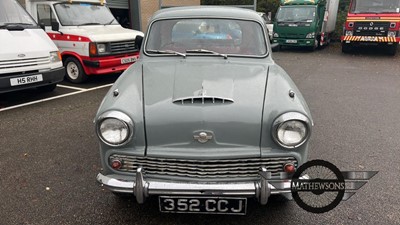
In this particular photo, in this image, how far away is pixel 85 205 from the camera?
3.13 m

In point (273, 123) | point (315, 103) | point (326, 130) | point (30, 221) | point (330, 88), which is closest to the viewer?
point (273, 123)

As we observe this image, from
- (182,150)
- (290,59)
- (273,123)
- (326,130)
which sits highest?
(273,123)

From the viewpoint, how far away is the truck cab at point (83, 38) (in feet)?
25.0

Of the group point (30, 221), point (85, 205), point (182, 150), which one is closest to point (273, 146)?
point (182, 150)

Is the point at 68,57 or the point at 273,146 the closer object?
Result: the point at 273,146

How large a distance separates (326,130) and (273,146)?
292 cm

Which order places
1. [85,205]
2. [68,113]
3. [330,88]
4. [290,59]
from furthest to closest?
[290,59] < [330,88] < [68,113] < [85,205]

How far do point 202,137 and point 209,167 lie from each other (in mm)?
234

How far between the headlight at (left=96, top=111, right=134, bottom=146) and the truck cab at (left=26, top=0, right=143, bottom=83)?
5425mm

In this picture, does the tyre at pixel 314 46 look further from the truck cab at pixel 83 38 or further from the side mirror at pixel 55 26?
the side mirror at pixel 55 26

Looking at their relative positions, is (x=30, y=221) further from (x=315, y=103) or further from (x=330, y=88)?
(x=330, y=88)

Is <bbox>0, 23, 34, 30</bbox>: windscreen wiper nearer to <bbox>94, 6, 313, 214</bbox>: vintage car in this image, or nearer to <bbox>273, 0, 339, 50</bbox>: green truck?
<bbox>94, 6, 313, 214</bbox>: vintage car

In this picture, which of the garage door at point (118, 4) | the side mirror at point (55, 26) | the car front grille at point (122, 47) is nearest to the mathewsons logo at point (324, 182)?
the car front grille at point (122, 47)

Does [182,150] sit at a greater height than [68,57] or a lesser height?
greater
